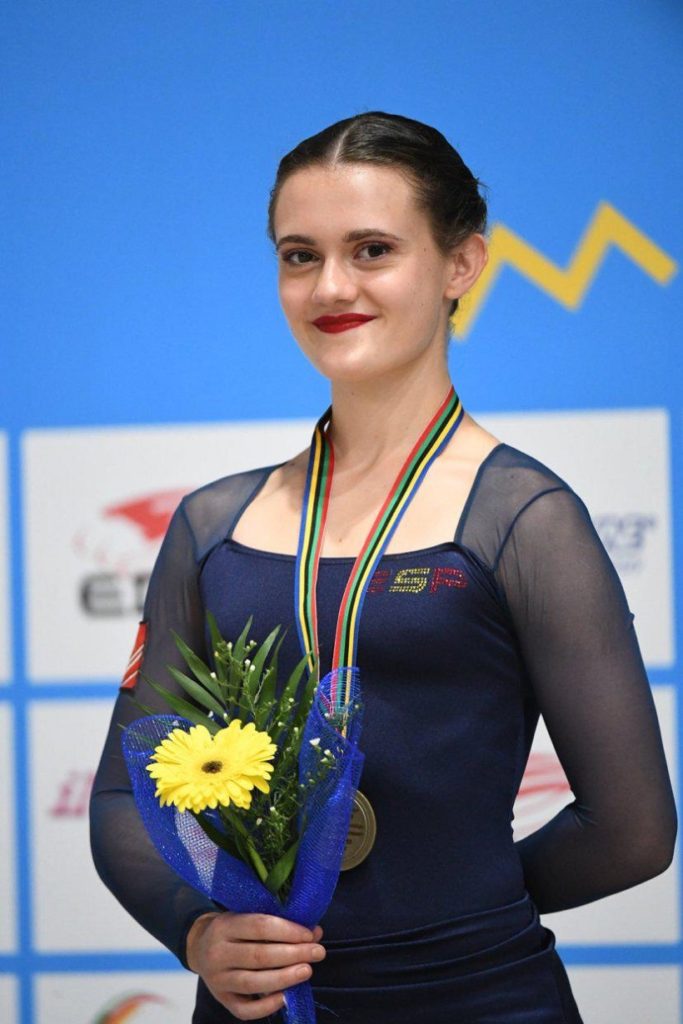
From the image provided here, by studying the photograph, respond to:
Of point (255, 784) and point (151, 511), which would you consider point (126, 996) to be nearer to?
point (151, 511)

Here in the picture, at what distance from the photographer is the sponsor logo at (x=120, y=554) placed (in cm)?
309

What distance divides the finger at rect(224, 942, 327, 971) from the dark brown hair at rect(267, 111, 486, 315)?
80 cm

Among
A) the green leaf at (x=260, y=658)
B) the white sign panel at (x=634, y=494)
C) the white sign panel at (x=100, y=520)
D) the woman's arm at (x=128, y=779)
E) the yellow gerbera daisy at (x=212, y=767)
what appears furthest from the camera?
the white sign panel at (x=100, y=520)

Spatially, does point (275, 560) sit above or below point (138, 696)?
above

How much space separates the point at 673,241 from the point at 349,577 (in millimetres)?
1601

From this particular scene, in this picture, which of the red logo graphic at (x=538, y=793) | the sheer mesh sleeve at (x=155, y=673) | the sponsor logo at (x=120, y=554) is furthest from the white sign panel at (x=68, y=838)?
the sheer mesh sleeve at (x=155, y=673)

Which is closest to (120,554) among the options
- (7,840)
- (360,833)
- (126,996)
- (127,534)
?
(127,534)

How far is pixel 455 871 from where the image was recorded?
1577mm

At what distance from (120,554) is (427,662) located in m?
1.63

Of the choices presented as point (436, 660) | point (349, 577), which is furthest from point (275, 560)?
point (436, 660)

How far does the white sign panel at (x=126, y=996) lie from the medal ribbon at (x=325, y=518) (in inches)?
66.9

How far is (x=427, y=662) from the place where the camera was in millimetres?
1567

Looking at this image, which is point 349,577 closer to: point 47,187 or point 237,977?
point 237,977

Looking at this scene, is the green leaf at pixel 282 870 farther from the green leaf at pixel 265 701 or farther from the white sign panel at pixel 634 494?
the white sign panel at pixel 634 494
